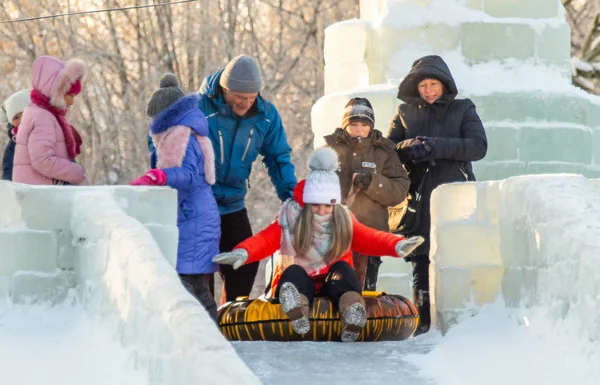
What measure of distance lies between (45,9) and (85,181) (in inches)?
596

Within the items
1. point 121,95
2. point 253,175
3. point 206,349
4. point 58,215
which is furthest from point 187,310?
point 121,95

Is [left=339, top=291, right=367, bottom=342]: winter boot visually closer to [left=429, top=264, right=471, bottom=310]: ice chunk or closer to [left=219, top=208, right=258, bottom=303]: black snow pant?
[left=429, top=264, right=471, bottom=310]: ice chunk

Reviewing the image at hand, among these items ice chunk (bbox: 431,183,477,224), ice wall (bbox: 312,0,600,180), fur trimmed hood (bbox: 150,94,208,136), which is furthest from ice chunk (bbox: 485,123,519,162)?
fur trimmed hood (bbox: 150,94,208,136)

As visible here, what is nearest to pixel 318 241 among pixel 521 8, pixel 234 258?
pixel 234 258

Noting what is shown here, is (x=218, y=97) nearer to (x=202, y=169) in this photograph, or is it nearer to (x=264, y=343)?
(x=202, y=169)

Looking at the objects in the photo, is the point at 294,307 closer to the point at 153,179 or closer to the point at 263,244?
the point at 263,244

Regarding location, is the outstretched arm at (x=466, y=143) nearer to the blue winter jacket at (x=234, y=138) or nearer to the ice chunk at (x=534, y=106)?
the blue winter jacket at (x=234, y=138)

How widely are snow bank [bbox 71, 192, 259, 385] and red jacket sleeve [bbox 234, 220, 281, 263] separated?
1.05m

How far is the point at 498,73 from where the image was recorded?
1087cm

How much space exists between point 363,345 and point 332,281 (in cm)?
43

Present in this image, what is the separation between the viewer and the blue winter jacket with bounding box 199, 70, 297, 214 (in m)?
7.96

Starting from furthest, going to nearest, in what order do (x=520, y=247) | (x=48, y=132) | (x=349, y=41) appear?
(x=349, y=41) < (x=48, y=132) < (x=520, y=247)

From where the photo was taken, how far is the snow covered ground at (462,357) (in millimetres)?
6094

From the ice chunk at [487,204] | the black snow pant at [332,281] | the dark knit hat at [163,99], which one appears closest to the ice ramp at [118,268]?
the dark knit hat at [163,99]
